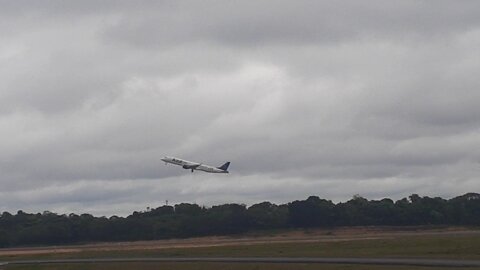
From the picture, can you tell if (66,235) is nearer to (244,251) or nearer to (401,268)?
(244,251)

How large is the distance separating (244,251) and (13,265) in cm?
2809

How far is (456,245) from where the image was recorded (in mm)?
95688

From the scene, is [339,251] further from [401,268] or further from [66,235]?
[66,235]

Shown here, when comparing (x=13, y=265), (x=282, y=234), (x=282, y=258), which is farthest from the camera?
(x=282, y=234)

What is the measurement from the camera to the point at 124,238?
195750mm

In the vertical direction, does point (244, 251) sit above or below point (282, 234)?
below

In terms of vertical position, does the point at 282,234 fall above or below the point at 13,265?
above

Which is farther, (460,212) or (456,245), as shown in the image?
(460,212)

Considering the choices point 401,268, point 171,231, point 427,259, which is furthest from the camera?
point 171,231

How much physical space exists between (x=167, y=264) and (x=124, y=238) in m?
104

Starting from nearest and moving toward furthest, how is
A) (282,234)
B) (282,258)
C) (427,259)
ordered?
(427,259), (282,258), (282,234)

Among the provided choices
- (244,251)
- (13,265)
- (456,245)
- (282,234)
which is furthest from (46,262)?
(282,234)

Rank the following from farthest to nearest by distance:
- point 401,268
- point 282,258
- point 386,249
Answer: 1. point 386,249
2. point 282,258
3. point 401,268

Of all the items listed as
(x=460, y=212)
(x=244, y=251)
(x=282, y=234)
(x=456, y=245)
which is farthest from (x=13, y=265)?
(x=460, y=212)
